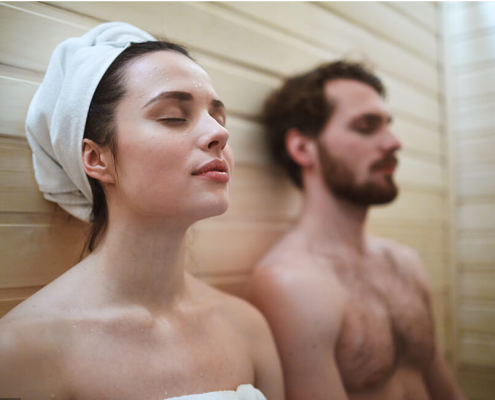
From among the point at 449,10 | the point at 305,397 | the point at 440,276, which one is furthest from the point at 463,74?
the point at 305,397

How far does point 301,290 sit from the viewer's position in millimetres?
1352

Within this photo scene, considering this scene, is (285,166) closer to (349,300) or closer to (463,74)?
(349,300)

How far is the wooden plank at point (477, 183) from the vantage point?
2443 millimetres

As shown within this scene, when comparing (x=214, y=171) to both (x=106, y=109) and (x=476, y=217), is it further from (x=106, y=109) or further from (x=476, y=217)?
(x=476, y=217)

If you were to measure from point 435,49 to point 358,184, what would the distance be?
4.89 feet

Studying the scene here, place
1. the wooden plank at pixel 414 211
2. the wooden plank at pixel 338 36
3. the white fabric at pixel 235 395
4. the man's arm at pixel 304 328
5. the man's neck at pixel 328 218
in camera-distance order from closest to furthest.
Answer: the white fabric at pixel 235 395, the man's arm at pixel 304 328, the man's neck at pixel 328 218, the wooden plank at pixel 338 36, the wooden plank at pixel 414 211

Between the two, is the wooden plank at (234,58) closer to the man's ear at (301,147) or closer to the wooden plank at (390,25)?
the man's ear at (301,147)

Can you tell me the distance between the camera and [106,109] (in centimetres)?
97

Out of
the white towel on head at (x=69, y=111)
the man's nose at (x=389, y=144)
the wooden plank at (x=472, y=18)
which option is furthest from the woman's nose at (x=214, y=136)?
the wooden plank at (x=472, y=18)

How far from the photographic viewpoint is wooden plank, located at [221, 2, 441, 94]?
1.68 m

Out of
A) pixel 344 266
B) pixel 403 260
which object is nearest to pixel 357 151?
pixel 344 266

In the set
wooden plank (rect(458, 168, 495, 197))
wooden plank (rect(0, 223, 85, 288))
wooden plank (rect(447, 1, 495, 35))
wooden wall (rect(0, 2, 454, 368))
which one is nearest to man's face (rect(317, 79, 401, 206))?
wooden wall (rect(0, 2, 454, 368))

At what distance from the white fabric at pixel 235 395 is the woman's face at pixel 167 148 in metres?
0.36

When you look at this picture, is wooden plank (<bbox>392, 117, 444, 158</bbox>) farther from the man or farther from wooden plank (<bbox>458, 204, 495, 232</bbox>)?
the man
